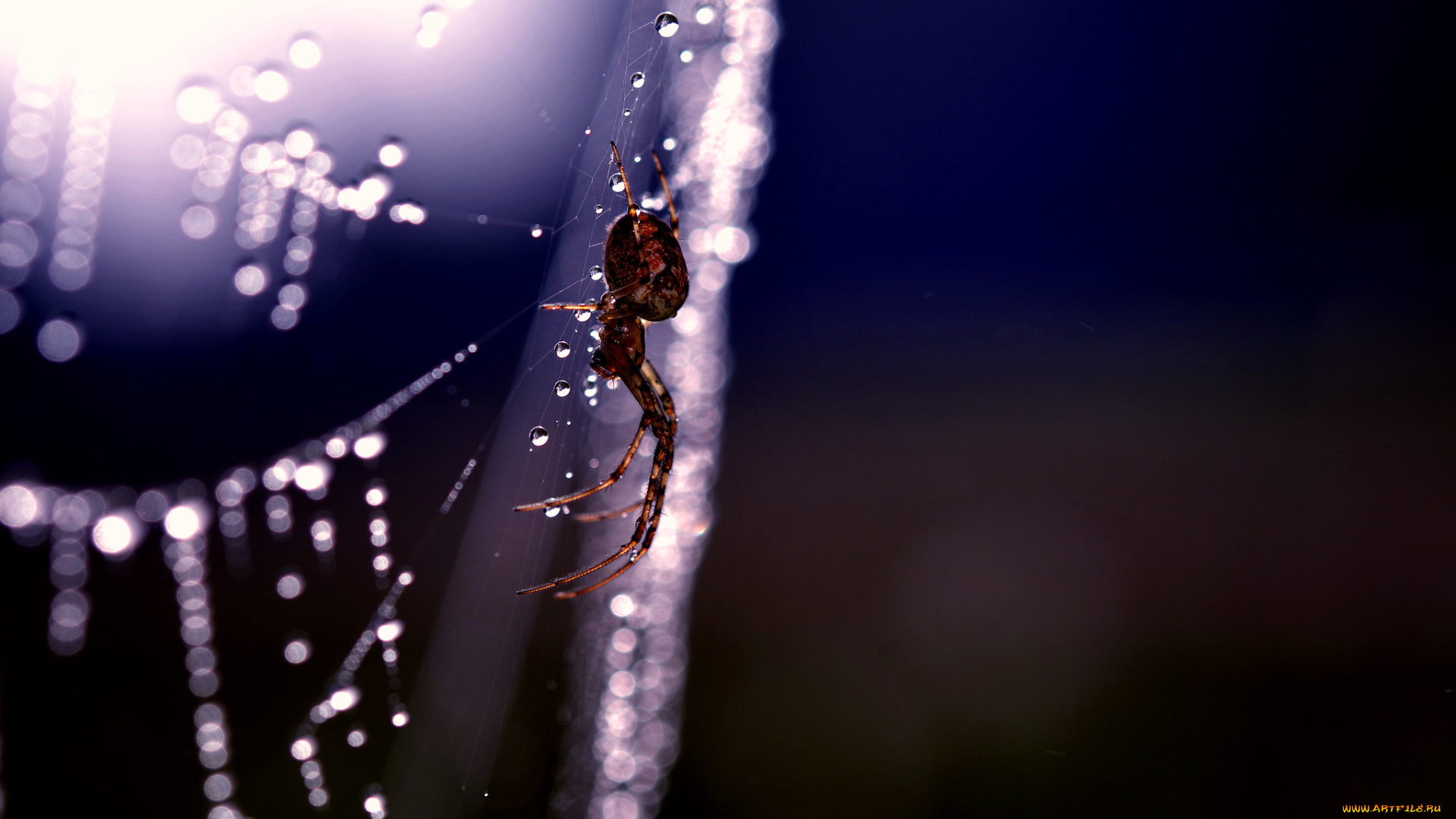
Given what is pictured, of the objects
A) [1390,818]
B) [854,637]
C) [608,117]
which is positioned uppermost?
[608,117]

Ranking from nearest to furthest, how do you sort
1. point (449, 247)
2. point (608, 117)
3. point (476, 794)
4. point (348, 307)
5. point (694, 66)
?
1. point (608, 117)
2. point (348, 307)
3. point (449, 247)
4. point (476, 794)
5. point (694, 66)

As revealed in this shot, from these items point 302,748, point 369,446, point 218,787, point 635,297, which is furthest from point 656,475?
point 218,787

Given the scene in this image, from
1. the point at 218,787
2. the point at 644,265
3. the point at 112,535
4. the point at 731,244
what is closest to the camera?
the point at 644,265

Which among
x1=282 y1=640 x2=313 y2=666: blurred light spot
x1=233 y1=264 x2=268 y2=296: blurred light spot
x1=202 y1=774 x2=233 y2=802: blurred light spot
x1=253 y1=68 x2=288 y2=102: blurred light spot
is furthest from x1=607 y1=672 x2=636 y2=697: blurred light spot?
x1=253 y1=68 x2=288 y2=102: blurred light spot

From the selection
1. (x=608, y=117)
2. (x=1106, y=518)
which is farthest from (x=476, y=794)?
(x=1106, y=518)

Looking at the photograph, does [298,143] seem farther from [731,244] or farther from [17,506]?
[731,244]

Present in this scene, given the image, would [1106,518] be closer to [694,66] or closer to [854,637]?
[854,637]

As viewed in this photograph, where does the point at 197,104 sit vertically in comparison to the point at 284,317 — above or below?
above
